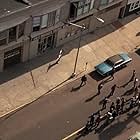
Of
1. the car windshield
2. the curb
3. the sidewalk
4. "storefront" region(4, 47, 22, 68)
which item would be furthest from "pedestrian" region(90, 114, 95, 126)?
"storefront" region(4, 47, 22, 68)

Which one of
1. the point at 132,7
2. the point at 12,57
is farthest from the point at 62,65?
the point at 132,7

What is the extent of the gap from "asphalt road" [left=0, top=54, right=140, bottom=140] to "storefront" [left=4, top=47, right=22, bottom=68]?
18.5 feet

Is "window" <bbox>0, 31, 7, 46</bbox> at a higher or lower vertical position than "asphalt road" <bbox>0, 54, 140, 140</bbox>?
higher

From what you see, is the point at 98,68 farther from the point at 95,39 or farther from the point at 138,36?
the point at 138,36

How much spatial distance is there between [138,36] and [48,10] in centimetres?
1456

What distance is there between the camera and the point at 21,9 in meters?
46.7

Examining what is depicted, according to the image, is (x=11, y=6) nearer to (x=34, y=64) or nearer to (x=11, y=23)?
(x=11, y=23)

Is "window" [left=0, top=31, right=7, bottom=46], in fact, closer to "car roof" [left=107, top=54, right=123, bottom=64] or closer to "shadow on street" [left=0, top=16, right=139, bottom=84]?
"shadow on street" [left=0, top=16, right=139, bottom=84]

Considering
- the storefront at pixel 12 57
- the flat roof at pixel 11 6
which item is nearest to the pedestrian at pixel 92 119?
the storefront at pixel 12 57

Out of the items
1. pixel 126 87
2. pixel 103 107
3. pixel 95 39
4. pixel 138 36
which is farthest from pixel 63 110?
pixel 138 36

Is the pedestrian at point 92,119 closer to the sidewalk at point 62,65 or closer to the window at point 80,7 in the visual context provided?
the sidewalk at point 62,65

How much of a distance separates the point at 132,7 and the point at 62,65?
47.3 feet

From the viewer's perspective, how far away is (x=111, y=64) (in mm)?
52312

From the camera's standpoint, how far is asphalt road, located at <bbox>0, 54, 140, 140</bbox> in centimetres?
4506
